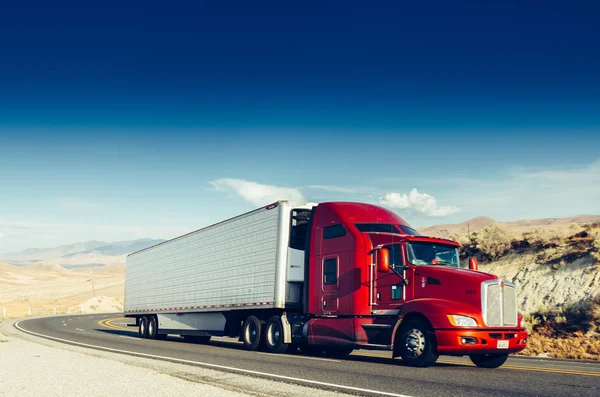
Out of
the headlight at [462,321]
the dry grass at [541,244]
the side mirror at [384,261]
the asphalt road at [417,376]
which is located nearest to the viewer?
the asphalt road at [417,376]

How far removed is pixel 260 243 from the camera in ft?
59.2

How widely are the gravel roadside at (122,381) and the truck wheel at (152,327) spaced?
1208cm

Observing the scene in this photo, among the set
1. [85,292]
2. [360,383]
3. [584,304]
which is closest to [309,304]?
[360,383]

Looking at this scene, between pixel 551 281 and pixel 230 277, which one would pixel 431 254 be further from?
pixel 551 281

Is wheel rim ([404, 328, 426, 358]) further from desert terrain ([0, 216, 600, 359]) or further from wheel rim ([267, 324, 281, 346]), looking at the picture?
desert terrain ([0, 216, 600, 359])

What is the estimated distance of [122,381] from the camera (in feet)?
32.7

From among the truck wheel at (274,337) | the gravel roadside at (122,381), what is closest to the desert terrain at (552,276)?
the truck wheel at (274,337)

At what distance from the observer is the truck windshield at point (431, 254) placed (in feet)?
45.1

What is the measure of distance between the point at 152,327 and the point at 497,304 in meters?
17.7

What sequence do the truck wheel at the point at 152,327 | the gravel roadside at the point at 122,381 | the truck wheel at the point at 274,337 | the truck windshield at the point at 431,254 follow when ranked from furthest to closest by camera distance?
the truck wheel at the point at 152,327 < the truck wheel at the point at 274,337 < the truck windshield at the point at 431,254 < the gravel roadside at the point at 122,381

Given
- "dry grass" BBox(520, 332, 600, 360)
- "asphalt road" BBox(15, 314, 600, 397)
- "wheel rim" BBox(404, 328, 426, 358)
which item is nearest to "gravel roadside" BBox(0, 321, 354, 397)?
"asphalt road" BBox(15, 314, 600, 397)

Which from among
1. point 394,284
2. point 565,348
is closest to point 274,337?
point 394,284

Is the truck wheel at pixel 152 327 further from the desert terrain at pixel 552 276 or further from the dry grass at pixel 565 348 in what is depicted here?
the desert terrain at pixel 552 276

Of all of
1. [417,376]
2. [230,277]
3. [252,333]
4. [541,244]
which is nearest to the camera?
[417,376]
